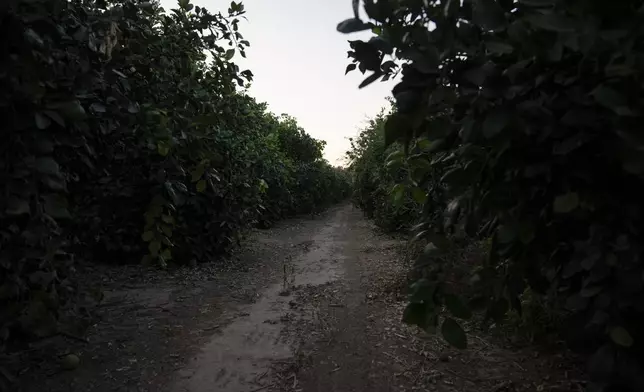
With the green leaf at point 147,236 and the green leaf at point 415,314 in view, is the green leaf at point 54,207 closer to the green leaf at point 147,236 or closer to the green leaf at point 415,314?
the green leaf at point 415,314

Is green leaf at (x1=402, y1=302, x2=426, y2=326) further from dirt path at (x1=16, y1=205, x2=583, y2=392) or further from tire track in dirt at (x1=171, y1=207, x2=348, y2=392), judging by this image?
tire track in dirt at (x1=171, y1=207, x2=348, y2=392)

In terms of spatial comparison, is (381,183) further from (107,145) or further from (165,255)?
(107,145)

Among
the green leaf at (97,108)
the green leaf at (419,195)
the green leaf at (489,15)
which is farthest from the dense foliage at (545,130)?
the green leaf at (97,108)

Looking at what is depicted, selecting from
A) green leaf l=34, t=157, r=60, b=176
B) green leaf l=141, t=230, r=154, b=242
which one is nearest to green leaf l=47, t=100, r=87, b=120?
green leaf l=34, t=157, r=60, b=176

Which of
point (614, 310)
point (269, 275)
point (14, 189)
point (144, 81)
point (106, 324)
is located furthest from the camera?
point (269, 275)

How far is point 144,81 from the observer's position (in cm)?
487

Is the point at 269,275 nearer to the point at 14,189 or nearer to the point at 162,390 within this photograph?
the point at 162,390

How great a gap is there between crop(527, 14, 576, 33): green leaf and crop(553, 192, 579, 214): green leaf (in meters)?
0.50

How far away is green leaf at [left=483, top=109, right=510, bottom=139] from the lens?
149 cm

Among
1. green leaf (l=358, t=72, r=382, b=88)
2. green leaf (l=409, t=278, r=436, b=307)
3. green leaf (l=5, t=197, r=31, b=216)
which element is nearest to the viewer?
green leaf (l=409, t=278, r=436, b=307)

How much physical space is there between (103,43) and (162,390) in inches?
92.2

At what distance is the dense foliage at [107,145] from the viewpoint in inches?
84.6

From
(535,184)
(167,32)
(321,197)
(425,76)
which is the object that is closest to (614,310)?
(535,184)

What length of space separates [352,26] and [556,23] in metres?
0.64
